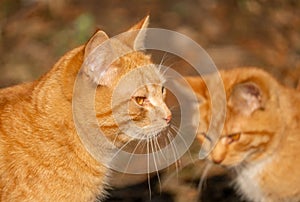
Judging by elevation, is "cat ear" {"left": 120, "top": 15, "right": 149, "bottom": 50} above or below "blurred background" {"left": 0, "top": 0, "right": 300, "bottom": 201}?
below

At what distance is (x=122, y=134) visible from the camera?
3676 millimetres

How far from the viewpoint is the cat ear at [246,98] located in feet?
14.0

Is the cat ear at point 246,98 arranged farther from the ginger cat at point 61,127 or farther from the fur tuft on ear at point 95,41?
the fur tuft on ear at point 95,41

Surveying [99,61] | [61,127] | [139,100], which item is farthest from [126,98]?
[61,127]

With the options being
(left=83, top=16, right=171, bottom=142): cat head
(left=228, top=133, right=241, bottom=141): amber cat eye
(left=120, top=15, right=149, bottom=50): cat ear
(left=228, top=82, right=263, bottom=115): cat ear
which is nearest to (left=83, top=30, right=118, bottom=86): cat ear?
(left=83, top=16, right=171, bottom=142): cat head

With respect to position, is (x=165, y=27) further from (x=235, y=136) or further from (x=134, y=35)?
(x=134, y=35)

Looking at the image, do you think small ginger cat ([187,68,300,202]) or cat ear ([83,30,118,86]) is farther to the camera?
small ginger cat ([187,68,300,202])

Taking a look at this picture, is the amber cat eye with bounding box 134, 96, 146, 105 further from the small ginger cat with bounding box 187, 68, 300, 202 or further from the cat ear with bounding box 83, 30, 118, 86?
the small ginger cat with bounding box 187, 68, 300, 202

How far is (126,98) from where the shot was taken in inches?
140

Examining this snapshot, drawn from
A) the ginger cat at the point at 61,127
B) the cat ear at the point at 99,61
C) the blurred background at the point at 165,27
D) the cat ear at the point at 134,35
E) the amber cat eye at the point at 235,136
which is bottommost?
the ginger cat at the point at 61,127

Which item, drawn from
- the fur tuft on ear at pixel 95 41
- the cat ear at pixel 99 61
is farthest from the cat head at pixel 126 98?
the fur tuft on ear at pixel 95 41

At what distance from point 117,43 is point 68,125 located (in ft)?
1.54

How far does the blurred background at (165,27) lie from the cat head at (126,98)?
2.77m

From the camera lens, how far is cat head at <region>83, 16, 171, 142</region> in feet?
11.6
